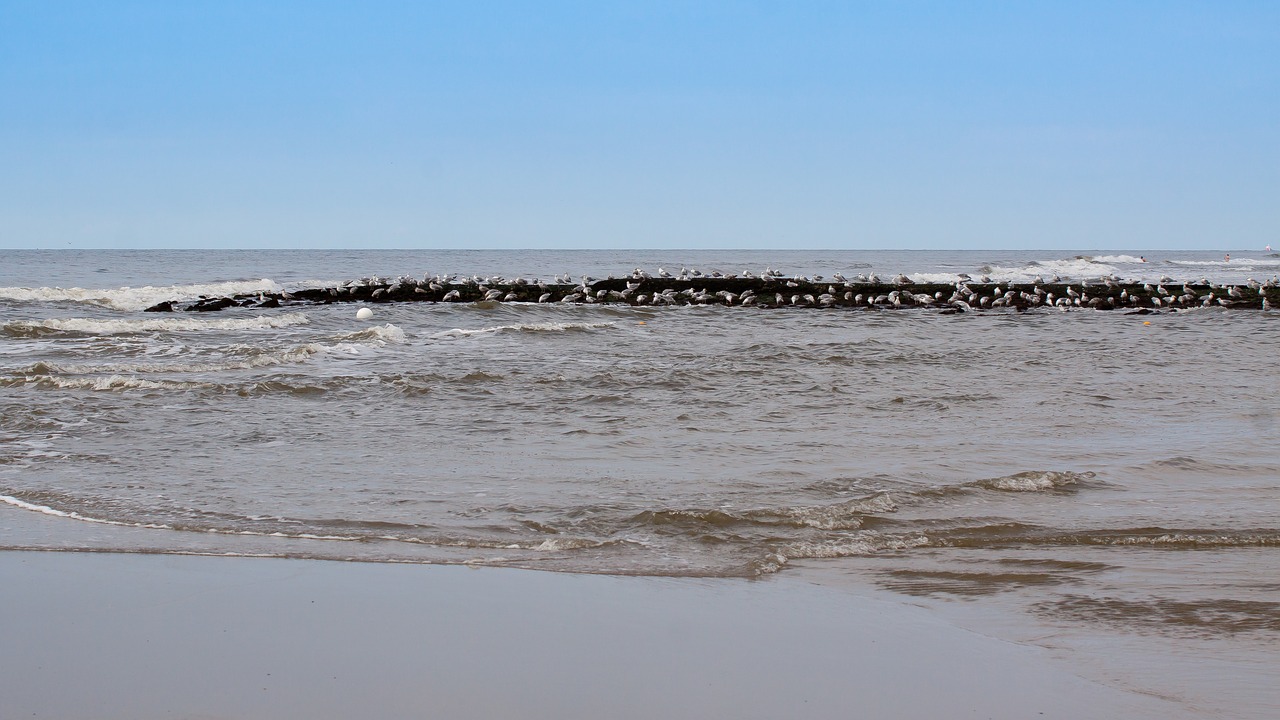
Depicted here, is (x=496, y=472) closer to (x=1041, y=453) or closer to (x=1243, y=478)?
(x=1041, y=453)

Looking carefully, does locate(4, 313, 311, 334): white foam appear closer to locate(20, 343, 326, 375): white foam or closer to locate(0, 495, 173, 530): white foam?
locate(20, 343, 326, 375): white foam

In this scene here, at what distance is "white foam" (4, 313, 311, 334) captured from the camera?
54.6 ft

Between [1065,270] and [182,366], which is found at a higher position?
[1065,270]

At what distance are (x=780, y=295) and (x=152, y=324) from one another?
14.5 metres

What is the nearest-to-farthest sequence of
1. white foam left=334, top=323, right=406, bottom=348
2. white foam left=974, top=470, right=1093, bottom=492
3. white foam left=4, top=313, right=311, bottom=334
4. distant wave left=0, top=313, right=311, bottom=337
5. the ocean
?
1. the ocean
2. white foam left=974, top=470, right=1093, bottom=492
3. white foam left=334, top=323, right=406, bottom=348
4. distant wave left=0, top=313, right=311, bottom=337
5. white foam left=4, top=313, right=311, bottom=334

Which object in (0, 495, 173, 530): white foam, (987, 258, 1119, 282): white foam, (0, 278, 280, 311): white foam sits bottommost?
(0, 495, 173, 530): white foam

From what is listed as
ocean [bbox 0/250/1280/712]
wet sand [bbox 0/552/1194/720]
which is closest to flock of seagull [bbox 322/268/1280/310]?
ocean [bbox 0/250/1280/712]

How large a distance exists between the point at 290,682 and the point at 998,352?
1326 cm

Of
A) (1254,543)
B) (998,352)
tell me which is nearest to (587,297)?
(998,352)

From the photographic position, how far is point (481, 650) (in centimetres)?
380

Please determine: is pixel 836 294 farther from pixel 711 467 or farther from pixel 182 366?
pixel 711 467

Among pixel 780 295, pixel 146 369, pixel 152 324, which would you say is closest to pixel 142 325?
pixel 152 324

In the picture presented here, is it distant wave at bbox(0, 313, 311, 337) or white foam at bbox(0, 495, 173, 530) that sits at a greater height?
distant wave at bbox(0, 313, 311, 337)

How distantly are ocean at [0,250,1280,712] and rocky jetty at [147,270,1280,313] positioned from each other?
997 centimetres
